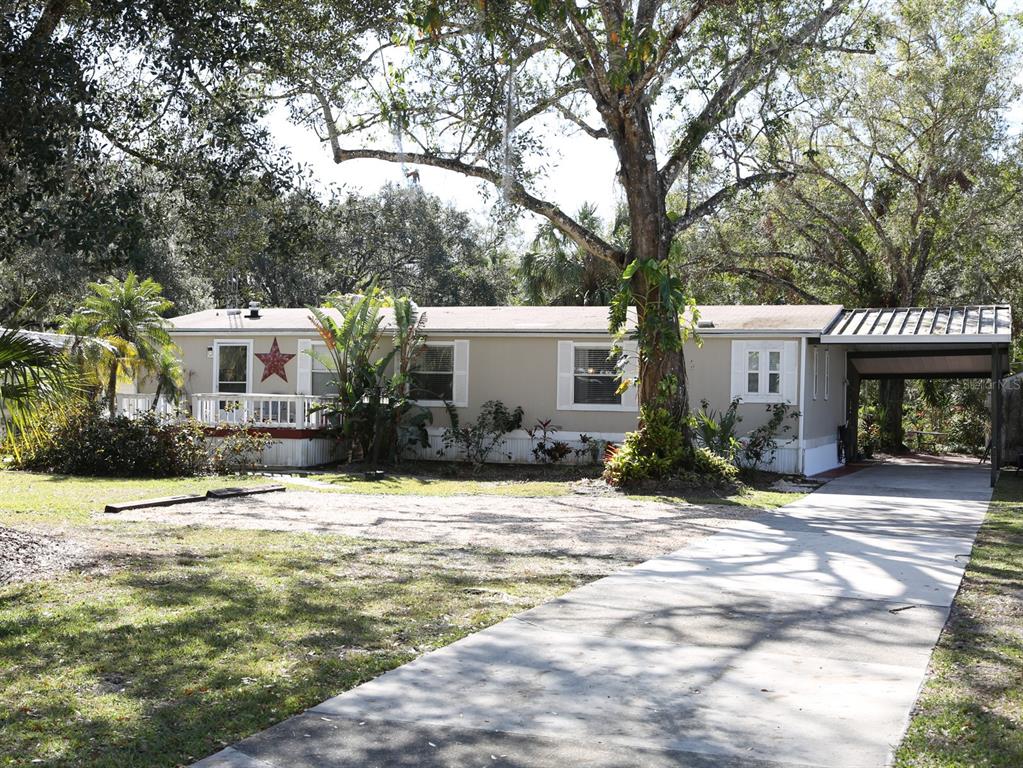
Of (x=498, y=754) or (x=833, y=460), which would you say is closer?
(x=498, y=754)

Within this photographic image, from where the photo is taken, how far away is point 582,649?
601 cm

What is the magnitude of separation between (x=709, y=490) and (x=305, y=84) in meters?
8.35

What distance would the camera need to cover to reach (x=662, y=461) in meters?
15.8

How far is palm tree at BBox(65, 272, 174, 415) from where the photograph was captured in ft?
61.5

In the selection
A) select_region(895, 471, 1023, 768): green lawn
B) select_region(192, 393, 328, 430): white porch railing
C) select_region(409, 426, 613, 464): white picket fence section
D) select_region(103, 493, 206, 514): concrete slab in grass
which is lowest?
select_region(103, 493, 206, 514): concrete slab in grass

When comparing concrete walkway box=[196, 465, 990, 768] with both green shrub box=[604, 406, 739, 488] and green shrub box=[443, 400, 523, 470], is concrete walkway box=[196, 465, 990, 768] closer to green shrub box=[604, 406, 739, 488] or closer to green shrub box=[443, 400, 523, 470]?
green shrub box=[604, 406, 739, 488]

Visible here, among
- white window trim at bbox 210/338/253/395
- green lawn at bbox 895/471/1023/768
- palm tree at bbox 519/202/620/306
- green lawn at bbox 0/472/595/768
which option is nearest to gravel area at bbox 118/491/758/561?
green lawn at bbox 0/472/595/768

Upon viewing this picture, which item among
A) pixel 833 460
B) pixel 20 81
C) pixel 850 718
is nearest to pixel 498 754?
pixel 850 718

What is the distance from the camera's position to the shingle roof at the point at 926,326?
1698 cm

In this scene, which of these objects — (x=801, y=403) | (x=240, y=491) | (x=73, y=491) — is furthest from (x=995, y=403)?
(x=73, y=491)

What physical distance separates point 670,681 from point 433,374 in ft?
53.5

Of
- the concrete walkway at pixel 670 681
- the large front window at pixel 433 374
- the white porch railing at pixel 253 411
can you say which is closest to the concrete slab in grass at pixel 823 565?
the concrete walkway at pixel 670 681

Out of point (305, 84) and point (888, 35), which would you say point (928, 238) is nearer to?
point (888, 35)

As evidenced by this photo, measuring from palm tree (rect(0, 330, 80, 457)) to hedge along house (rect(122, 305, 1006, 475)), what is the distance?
1150 centimetres
